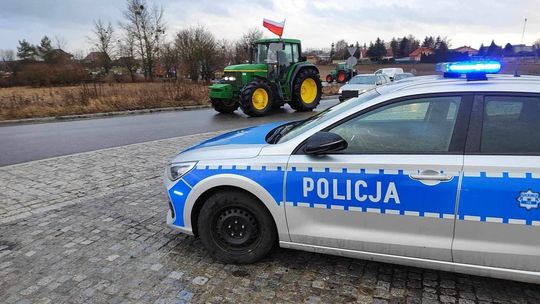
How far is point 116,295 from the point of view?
3010mm

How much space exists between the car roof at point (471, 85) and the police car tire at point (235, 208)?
55.0 inches

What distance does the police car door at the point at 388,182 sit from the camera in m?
2.72

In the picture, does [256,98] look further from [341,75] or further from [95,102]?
[341,75]

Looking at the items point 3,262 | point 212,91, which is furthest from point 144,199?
point 212,91

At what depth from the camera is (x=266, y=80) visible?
15.1 meters

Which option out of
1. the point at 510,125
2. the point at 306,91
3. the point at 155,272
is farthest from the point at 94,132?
the point at 510,125

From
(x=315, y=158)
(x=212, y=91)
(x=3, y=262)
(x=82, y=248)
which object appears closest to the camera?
(x=315, y=158)

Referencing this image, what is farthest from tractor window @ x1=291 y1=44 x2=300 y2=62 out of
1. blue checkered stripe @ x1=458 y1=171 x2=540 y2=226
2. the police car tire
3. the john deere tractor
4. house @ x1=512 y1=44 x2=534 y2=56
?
blue checkered stripe @ x1=458 y1=171 x2=540 y2=226

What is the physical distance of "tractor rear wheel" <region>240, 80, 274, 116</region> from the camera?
46.9ft

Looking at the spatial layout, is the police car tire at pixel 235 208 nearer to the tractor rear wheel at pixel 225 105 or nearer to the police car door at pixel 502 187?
the police car door at pixel 502 187

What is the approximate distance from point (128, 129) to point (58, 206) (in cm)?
711

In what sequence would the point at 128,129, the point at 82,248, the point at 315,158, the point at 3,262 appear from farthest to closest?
the point at 128,129 → the point at 82,248 → the point at 3,262 → the point at 315,158

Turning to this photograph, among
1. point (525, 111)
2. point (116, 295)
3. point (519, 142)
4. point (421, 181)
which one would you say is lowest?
point (116, 295)

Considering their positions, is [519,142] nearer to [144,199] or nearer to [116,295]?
[116,295]
